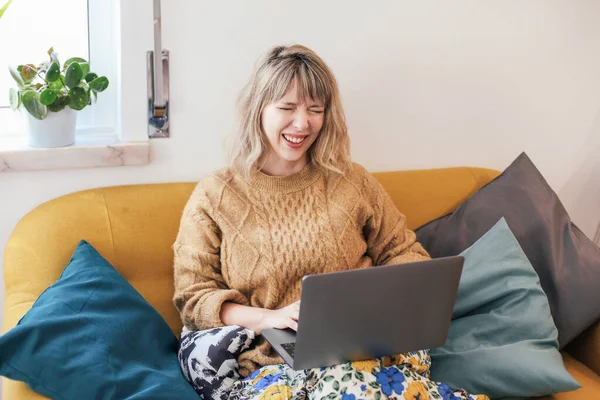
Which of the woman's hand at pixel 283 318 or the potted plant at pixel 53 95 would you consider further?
the potted plant at pixel 53 95

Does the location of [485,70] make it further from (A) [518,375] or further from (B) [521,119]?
(A) [518,375]

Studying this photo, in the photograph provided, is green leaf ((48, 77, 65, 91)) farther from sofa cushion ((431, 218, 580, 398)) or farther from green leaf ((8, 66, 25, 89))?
sofa cushion ((431, 218, 580, 398))

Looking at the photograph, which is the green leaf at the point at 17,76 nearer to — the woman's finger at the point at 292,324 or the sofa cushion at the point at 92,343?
the sofa cushion at the point at 92,343

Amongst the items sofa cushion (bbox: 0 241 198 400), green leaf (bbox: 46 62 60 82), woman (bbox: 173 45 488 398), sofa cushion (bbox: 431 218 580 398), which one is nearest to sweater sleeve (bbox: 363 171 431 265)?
woman (bbox: 173 45 488 398)

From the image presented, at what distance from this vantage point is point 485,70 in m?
2.39

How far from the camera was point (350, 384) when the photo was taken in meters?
1.51

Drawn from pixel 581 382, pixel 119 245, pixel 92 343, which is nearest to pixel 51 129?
pixel 119 245

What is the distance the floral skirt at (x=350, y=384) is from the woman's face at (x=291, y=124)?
51 cm

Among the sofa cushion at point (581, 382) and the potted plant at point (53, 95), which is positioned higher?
the potted plant at point (53, 95)

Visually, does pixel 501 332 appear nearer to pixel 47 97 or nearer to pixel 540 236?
pixel 540 236

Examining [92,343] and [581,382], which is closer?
[92,343]

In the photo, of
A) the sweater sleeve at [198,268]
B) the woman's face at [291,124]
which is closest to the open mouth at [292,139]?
the woman's face at [291,124]

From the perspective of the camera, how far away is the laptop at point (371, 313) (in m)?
1.42

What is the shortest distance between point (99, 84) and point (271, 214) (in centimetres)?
56
